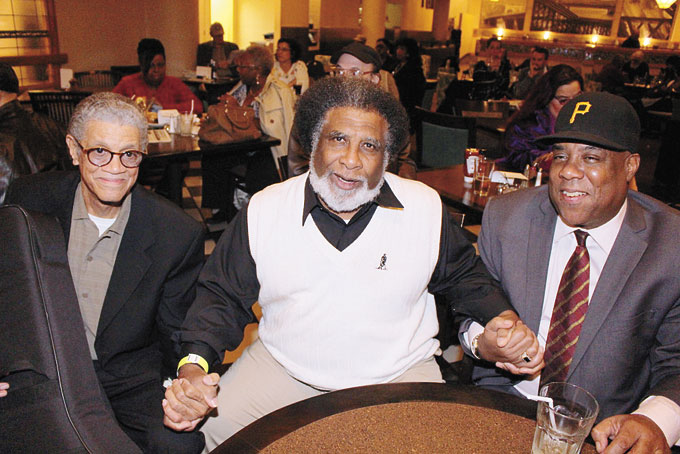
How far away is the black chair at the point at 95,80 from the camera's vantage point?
21.5ft

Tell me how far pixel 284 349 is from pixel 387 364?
1.09 ft

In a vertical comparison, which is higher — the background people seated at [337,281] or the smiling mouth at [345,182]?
the smiling mouth at [345,182]

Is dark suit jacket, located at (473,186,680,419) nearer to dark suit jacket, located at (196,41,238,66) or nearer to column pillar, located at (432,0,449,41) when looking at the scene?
dark suit jacket, located at (196,41,238,66)

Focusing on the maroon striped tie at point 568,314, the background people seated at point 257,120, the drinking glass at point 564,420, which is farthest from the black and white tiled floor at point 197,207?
the drinking glass at point 564,420

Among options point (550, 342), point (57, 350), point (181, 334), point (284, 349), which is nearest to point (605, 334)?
point (550, 342)

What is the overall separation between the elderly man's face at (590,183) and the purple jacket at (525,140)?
170 cm

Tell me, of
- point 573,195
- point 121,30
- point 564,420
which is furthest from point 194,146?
point 121,30

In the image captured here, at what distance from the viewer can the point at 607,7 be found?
17.5 metres

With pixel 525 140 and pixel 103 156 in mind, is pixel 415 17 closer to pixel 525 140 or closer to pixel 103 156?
pixel 525 140

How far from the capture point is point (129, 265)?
1.77m

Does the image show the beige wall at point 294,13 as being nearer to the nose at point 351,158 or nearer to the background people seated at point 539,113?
the background people seated at point 539,113

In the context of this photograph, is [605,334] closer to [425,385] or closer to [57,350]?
[425,385]

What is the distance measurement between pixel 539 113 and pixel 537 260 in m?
1.96

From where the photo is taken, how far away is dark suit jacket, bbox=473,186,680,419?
1.58 meters
